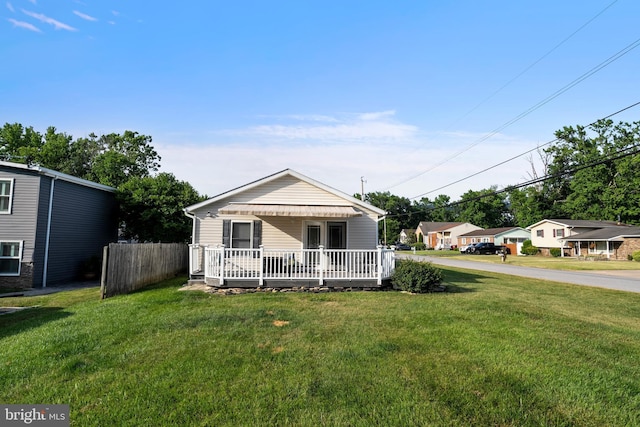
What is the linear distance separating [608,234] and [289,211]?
125ft

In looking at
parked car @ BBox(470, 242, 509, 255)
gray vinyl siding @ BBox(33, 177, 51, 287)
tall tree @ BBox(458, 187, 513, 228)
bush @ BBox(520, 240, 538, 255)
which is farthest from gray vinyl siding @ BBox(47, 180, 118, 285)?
tall tree @ BBox(458, 187, 513, 228)

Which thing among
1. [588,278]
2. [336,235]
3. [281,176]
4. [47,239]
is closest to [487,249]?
[588,278]

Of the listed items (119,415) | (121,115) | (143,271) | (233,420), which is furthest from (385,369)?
(121,115)

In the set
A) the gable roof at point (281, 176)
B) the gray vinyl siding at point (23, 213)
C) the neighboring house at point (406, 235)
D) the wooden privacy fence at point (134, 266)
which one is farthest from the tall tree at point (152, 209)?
the neighboring house at point (406, 235)

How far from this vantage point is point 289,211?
478 inches

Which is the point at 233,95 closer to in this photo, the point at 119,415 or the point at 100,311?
the point at 100,311

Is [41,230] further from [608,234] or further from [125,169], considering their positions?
[608,234]

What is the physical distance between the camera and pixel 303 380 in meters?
4.03

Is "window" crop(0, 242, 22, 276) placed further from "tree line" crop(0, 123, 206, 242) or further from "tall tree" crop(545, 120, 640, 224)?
"tall tree" crop(545, 120, 640, 224)

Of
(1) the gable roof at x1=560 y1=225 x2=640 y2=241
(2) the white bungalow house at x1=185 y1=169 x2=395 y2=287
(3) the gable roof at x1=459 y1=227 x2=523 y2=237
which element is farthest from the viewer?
(3) the gable roof at x1=459 y1=227 x2=523 y2=237

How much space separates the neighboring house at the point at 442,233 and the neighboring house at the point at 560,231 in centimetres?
1791

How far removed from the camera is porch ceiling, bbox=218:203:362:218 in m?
12.0

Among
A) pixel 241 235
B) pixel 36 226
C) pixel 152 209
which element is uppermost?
pixel 152 209

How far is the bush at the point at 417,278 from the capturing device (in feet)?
34.1
